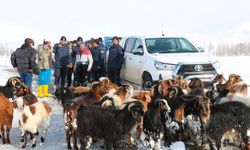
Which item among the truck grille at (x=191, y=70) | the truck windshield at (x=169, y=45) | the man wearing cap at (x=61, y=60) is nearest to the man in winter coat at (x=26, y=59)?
the man wearing cap at (x=61, y=60)

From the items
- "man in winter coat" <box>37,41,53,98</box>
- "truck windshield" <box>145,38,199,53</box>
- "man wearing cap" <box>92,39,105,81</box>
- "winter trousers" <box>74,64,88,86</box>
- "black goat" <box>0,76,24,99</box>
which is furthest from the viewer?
"man wearing cap" <box>92,39,105,81</box>

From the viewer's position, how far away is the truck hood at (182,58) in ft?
41.8

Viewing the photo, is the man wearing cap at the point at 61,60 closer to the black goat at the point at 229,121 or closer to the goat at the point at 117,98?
the goat at the point at 117,98

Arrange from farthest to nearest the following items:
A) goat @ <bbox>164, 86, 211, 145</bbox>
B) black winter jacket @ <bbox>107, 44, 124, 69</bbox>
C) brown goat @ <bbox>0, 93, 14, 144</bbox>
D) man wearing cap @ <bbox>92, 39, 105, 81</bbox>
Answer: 1. man wearing cap @ <bbox>92, 39, 105, 81</bbox>
2. black winter jacket @ <bbox>107, 44, 124, 69</bbox>
3. brown goat @ <bbox>0, 93, 14, 144</bbox>
4. goat @ <bbox>164, 86, 211, 145</bbox>

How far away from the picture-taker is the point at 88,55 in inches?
604

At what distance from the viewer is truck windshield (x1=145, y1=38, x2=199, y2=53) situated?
45.5 feet

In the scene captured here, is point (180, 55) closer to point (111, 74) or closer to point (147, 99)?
point (111, 74)

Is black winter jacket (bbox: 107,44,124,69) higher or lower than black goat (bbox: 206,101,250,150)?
higher

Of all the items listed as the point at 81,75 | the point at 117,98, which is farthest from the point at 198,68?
the point at 81,75

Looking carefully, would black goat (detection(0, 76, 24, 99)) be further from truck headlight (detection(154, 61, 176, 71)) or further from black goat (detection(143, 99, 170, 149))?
black goat (detection(143, 99, 170, 149))

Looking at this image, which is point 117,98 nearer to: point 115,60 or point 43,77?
point 115,60

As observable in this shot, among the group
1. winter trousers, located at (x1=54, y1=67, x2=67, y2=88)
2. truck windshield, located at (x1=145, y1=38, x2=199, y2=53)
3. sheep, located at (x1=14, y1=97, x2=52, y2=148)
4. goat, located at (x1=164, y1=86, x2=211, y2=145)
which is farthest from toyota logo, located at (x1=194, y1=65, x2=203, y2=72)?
winter trousers, located at (x1=54, y1=67, x2=67, y2=88)

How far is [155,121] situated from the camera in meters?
8.02

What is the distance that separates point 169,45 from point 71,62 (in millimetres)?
3891
